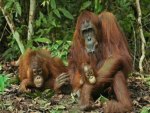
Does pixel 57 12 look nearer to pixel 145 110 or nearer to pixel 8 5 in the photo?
pixel 8 5

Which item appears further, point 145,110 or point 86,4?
point 86,4

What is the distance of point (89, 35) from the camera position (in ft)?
17.4

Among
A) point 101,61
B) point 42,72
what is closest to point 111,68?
point 101,61

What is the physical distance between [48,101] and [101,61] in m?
0.66

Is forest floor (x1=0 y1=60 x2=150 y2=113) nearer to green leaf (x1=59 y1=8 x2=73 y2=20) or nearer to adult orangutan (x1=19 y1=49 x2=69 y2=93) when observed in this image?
adult orangutan (x1=19 y1=49 x2=69 y2=93)

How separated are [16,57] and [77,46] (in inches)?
78.6

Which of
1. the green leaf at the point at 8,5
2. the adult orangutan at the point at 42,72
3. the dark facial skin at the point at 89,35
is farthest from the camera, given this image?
the green leaf at the point at 8,5

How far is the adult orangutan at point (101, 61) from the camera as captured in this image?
16.3 feet

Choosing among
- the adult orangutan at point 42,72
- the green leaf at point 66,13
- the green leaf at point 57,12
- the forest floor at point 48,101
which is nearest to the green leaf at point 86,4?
the green leaf at point 66,13

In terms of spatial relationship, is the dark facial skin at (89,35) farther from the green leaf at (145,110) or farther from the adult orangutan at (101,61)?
the green leaf at (145,110)

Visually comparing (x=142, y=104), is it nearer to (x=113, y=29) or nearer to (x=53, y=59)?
(x=113, y=29)

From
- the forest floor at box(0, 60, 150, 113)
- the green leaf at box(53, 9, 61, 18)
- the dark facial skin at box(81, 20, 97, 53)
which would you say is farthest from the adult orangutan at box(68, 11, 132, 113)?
the green leaf at box(53, 9, 61, 18)

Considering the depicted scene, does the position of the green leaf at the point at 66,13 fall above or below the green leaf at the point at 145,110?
above

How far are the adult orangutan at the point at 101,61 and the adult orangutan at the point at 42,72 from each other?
27cm
